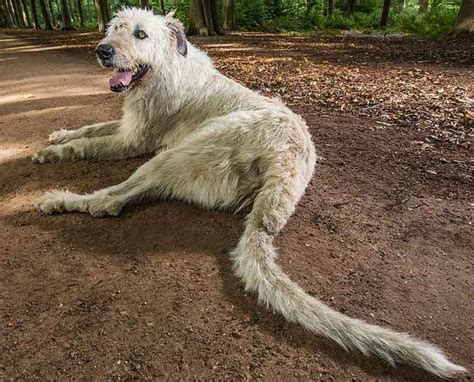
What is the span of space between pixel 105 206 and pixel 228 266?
137 centimetres

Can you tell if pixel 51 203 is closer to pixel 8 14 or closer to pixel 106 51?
pixel 106 51

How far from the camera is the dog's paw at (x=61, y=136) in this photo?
5.18 m

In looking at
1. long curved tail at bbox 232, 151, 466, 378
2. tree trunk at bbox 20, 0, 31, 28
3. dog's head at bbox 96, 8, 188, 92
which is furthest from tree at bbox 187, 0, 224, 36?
tree trunk at bbox 20, 0, 31, 28

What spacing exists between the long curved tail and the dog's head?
196cm

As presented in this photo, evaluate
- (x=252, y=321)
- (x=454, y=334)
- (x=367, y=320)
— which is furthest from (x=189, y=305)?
(x=454, y=334)

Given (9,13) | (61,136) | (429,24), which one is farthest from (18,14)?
(61,136)

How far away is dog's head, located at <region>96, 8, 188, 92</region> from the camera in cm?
393

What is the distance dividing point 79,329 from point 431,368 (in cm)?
203

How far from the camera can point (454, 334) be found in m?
2.46

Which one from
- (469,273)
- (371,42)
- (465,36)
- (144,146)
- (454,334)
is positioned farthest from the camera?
(371,42)

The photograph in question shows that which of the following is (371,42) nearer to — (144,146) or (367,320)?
(144,146)

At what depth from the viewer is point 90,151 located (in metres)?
4.68

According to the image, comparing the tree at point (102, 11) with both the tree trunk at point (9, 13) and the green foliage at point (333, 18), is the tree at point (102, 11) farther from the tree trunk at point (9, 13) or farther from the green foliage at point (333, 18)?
the tree trunk at point (9, 13)

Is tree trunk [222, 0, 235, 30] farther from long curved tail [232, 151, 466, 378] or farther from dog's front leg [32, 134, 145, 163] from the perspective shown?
long curved tail [232, 151, 466, 378]
